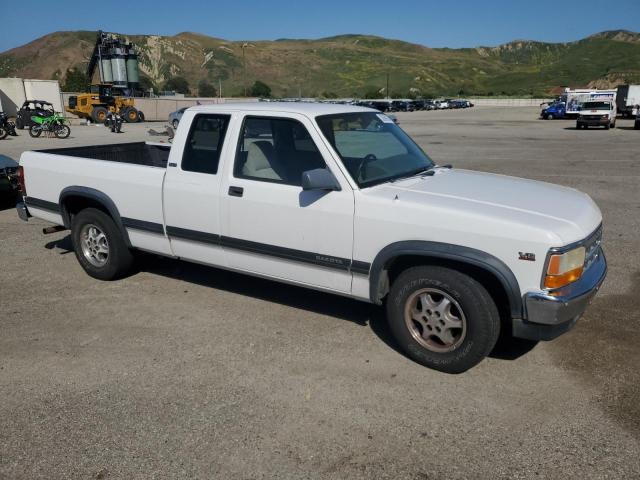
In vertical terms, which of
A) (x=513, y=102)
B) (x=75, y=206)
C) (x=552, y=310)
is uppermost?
(x=513, y=102)

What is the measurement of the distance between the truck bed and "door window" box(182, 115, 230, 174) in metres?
1.40

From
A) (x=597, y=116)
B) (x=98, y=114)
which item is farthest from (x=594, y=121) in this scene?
(x=98, y=114)

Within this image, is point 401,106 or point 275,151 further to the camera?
point 401,106

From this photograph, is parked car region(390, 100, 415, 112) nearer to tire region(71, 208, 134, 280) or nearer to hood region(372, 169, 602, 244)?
tire region(71, 208, 134, 280)

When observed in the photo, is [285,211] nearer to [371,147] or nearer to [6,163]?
[371,147]

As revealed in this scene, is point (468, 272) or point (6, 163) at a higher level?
point (6, 163)

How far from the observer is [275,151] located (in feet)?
14.9

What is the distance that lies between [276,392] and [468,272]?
5.09 feet

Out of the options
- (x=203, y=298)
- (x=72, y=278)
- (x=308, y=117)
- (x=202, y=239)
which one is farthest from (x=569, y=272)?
(x=72, y=278)

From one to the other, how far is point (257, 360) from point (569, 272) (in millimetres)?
2292

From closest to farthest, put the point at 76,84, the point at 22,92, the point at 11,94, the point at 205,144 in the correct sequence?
the point at 205,144, the point at 11,94, the point at 22,92, the point at 76,84

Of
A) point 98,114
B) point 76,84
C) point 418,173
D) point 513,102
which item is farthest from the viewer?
point 513,102

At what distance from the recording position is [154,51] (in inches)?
6614

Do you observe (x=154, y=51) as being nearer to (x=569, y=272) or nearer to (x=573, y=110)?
(x=573, y=110)
